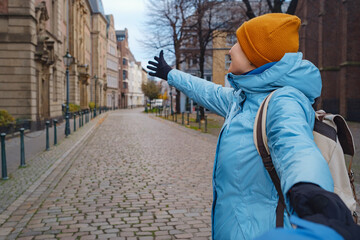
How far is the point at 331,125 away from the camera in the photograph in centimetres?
159

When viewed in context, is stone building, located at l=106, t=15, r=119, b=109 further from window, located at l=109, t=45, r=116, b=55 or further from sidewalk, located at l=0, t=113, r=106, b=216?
sidewalk, located at l=0, t=113, r=106, b=216

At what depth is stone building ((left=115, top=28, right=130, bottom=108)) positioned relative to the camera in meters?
101

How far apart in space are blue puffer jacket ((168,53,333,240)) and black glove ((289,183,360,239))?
14cm

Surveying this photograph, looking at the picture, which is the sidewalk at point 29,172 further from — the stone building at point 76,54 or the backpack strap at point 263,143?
the stone building at point 76,54

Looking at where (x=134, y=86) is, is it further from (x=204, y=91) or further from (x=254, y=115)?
(x=254, y=115)

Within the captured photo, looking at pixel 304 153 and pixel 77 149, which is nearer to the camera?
pixel 304 153

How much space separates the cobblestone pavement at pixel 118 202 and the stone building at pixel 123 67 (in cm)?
9065

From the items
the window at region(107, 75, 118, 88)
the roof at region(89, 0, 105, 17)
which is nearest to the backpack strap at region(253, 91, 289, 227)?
the roof at region(89, 0, 105, 17)

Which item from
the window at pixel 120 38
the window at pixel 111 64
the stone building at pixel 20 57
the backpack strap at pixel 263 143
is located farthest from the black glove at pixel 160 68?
the window at pixel 120 38

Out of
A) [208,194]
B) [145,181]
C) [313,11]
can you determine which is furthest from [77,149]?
[313,11]

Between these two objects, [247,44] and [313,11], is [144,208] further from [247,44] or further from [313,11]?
[313,11]

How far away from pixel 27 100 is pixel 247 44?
785 inches

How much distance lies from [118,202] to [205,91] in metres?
3.98

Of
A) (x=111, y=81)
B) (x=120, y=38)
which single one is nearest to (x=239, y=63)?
(x=111, y=81)
